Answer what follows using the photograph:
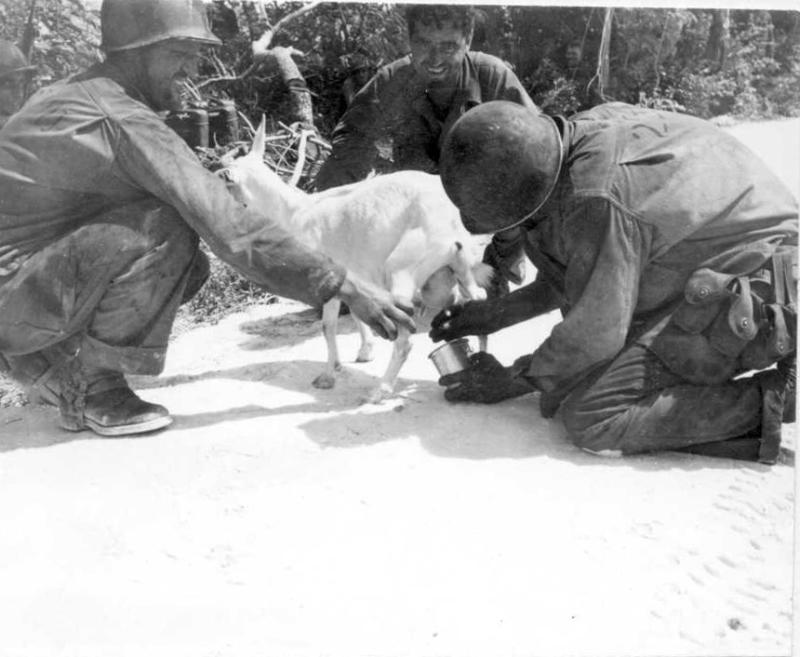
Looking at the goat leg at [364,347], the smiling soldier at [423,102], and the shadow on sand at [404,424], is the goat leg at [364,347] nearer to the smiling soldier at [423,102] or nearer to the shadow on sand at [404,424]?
the shadow on sand at [404,424]

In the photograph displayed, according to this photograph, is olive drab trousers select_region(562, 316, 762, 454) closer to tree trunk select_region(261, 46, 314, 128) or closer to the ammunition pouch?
the ammunition pouch

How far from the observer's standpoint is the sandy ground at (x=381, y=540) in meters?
2.57

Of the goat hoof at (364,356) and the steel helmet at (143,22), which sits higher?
the steel helmet at (143,22)

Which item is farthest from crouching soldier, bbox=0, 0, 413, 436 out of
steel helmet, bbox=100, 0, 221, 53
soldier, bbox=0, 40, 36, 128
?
soldier, bbox=0, 40, 36, 128

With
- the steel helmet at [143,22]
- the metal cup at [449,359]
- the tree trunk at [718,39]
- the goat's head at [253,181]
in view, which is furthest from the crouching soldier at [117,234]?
the tree trunk at [718,39]

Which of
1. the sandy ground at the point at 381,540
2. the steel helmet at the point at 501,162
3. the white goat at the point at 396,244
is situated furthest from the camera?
the white goat at the point at 396,244

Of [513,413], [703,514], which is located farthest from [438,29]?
[703,514]

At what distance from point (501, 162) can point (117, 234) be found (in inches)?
59.6

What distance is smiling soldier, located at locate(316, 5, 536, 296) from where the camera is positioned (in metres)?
4.30

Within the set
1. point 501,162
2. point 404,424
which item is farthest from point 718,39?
point 404,424

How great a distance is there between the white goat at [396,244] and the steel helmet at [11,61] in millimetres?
1210

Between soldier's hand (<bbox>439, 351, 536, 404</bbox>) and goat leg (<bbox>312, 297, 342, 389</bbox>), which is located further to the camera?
goat leg (<bbox>312, 297, 342, 389</bbox>)

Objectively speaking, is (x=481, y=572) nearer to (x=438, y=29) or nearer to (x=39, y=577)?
(x=39, y=577)

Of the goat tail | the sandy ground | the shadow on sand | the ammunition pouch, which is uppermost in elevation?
the ammunition pouch
